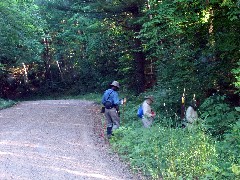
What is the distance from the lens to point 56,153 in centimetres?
916

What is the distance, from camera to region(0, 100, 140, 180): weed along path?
290 inches

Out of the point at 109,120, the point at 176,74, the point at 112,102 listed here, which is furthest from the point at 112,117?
the point at 176,74

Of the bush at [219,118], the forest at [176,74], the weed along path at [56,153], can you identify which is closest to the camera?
the forest at [176,74]

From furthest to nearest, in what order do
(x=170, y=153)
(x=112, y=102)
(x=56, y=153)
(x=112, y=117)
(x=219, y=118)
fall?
(x=112, y=117) → (x=112, y=102) → (x=219, y=118) → (x=56, y=153) → (x=170, y=153)

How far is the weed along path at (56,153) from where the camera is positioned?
7.37 m

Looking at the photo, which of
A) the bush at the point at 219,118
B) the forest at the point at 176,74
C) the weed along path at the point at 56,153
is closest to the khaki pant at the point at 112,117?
the forest at the point at 176,74

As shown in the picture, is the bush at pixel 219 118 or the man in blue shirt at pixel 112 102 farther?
the man in blue shirt at pixel 112 102

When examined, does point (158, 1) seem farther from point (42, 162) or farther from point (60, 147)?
point (42, 162)

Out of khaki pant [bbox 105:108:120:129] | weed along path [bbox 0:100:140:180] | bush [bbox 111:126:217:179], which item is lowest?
weed along path [bbox 0:100:140:180]

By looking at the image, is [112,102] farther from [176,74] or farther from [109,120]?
[176,74]

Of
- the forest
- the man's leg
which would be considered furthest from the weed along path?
the forest

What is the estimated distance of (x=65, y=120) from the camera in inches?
622

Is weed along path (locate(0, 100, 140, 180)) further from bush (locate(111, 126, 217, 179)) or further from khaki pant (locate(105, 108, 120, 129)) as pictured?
khaki pant (locate(105, 108, 120, 129))

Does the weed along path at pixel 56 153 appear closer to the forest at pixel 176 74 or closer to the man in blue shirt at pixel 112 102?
the forest at pixel 176 74
